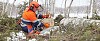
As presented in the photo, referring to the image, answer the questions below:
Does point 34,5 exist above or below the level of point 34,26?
above

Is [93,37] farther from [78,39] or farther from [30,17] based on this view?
[30,17]

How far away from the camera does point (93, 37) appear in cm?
554

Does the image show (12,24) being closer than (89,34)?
No

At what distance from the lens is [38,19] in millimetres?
9578

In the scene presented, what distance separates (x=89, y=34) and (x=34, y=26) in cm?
389

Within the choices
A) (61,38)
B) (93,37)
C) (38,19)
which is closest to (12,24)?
(38,19)

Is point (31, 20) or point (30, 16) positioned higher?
point (30, 16)

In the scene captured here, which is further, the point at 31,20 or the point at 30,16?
the point at 31,20

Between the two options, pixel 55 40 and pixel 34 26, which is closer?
pixel 55 40

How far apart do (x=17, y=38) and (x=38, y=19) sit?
3950 mm

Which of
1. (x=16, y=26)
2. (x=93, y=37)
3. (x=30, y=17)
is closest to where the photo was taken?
(x=93, y=37)

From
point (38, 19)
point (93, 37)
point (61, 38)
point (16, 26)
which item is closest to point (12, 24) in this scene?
point (16, 26)

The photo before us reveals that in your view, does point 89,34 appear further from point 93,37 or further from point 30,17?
point 30,17

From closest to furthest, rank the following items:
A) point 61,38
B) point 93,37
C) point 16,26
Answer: point 93,37, point 61,38, point 16,26
